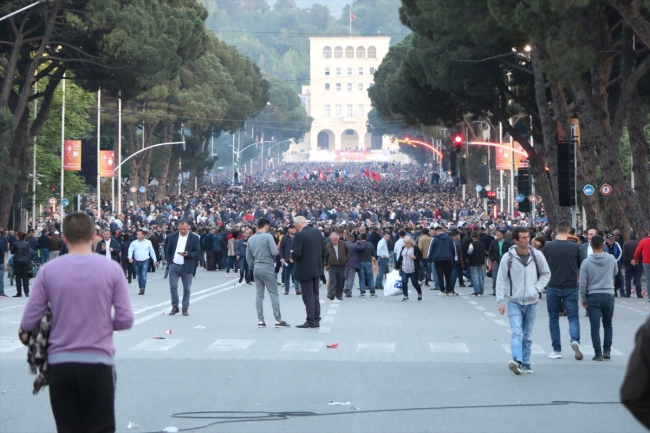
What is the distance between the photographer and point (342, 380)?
34.7 feet

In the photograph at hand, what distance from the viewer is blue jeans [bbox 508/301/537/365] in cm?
1116

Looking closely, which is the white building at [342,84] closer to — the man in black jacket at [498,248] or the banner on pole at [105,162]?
the banner on pole at [105,162]

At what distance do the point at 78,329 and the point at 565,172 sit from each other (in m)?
24.7

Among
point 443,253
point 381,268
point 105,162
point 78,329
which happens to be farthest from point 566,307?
point 105,162

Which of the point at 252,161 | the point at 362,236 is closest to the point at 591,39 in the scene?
the point at 362,236

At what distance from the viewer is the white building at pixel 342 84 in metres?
190

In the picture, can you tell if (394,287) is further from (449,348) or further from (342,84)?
(342,84)

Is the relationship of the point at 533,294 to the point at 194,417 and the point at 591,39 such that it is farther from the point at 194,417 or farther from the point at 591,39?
the point at 591,39

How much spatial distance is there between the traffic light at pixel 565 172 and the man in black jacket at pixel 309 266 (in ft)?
46.4

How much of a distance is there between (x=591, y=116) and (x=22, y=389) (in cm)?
2265

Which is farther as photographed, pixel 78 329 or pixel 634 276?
pixel 634 276

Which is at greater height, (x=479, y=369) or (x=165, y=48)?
(x=165, y=48)

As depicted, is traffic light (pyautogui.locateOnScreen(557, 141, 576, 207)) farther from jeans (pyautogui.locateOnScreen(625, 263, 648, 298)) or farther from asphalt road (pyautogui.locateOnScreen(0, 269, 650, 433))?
asphalt road (pyautogui.locateOnScreen(0, 269, 650, 433))

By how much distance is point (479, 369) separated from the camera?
1159cm
